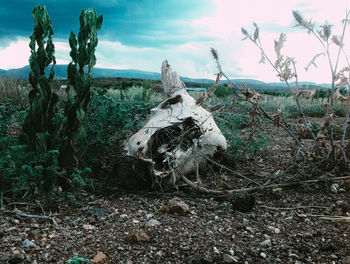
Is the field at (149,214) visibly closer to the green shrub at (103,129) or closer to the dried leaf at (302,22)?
the green shrub at (103,129)

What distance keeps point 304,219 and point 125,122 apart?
2.21 meters

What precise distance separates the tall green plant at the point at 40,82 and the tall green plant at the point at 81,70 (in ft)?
0.58

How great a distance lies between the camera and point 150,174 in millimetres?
3627

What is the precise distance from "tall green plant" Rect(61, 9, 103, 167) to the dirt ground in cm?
67

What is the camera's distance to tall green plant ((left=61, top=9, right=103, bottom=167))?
3.07 metres

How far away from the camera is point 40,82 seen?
3.04m

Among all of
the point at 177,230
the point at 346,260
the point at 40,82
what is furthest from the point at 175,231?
the point at 40,82

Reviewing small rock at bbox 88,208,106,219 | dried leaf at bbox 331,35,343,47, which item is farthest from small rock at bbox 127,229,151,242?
dried leaf at bbox 331,35,343,47

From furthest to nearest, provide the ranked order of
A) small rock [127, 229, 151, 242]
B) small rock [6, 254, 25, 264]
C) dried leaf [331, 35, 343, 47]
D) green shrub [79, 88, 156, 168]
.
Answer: green shrub [79, 88, 156, 168] → dried leaf [331, 35, 343, 47] → small rock [127, 229, 151, 242] → small rock [6, 254, 25, 264]

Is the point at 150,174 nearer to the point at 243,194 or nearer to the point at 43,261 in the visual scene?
the point at 243,194

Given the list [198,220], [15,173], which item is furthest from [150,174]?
[15,173]

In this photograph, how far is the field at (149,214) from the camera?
97.4 inches

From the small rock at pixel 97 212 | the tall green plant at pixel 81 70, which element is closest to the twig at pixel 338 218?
the small rock at pixel 97 212

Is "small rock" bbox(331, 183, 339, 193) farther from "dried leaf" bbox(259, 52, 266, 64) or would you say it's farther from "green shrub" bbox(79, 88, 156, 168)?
"green shrub" bbox(79, 88, 156, 168)
